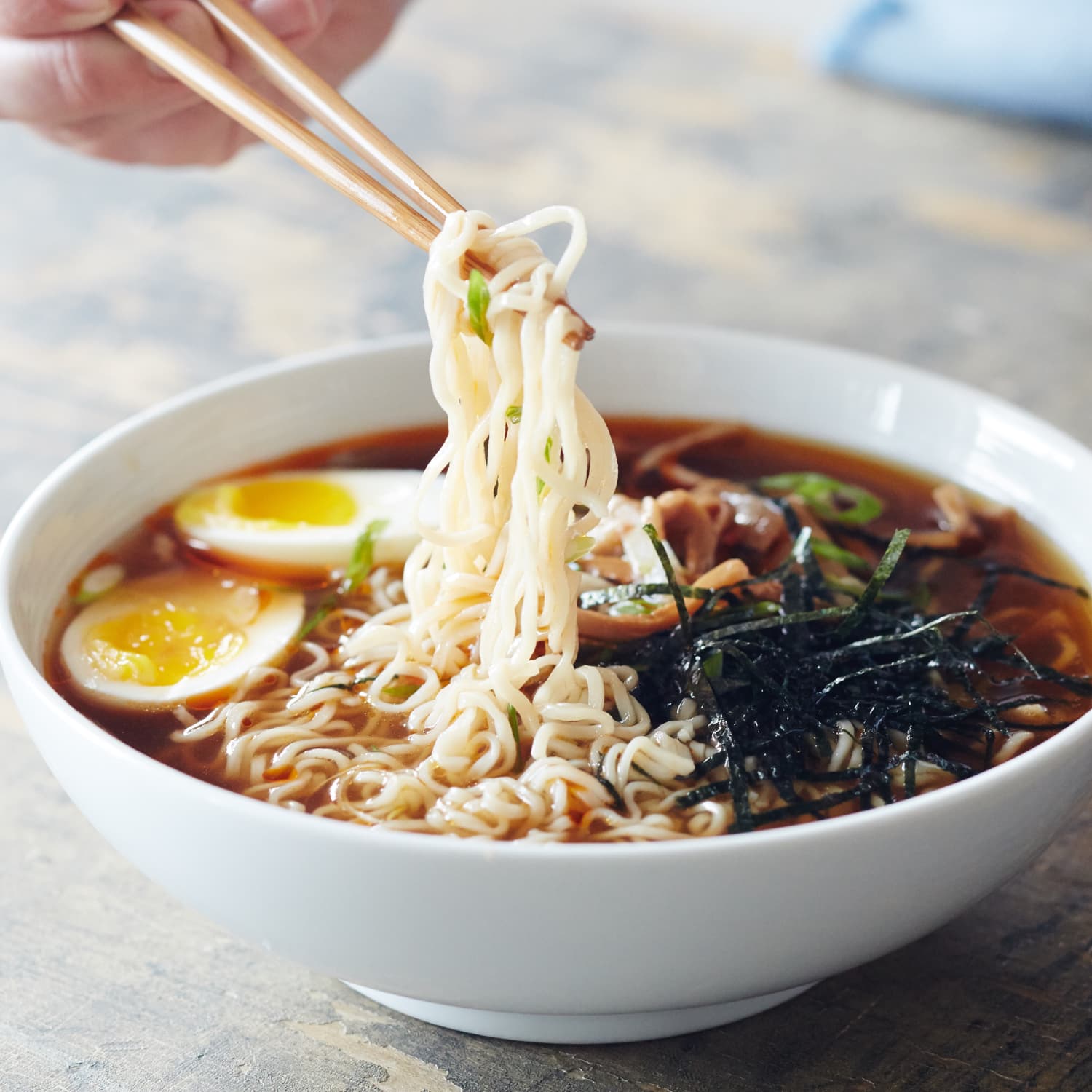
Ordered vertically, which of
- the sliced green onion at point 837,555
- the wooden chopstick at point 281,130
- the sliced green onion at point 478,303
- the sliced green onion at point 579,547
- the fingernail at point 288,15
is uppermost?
the fingernail at point 288,15

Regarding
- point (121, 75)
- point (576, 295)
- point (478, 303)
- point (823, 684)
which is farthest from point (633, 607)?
point (576, 295)

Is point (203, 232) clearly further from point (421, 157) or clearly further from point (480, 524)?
point (480, 524)

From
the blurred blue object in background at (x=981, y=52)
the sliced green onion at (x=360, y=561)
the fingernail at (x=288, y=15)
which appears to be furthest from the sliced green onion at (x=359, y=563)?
the blurred blue object in background at (x=981, y=52)

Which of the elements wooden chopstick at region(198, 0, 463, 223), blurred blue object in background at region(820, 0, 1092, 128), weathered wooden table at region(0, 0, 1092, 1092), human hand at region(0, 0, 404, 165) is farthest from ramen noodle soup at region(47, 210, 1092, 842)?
blurred blue object in background at region(820, 0, 1092, 128)

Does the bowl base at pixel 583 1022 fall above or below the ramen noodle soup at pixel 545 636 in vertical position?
below

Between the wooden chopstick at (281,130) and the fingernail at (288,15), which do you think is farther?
the fingernail at (288,15)

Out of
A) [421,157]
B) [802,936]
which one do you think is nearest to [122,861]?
[802,936]

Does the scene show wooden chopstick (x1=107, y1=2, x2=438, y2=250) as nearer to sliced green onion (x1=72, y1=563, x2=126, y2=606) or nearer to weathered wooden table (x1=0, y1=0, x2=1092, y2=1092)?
sliced green onion (x1=72, y1=563, x2=126, y2=606)

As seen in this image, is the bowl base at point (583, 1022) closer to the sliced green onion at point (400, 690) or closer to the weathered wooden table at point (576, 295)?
the weathered wooden table at point (576, 295)
